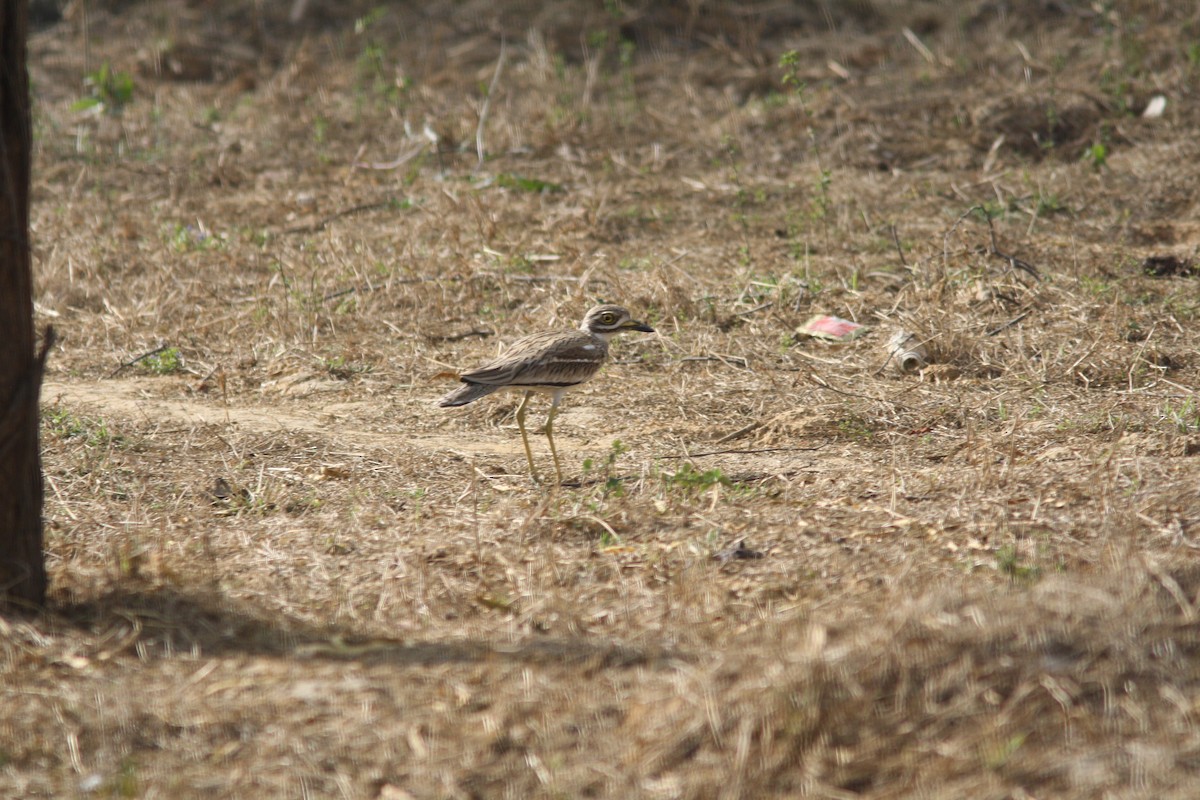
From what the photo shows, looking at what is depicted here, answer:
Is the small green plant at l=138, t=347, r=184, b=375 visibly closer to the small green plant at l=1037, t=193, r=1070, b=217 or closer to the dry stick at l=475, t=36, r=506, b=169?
the dry stick at l=475, t=36, r=506, b=169

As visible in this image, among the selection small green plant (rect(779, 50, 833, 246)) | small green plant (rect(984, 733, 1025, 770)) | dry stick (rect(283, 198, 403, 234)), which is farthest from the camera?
dry stick (rect(283, 198, 403, 234))

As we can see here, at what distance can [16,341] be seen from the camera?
164 inches

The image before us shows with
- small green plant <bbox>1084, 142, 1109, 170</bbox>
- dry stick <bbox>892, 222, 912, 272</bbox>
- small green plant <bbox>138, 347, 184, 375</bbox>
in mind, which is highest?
small green plant <bbox>138, 347, 184, 375</bbox>

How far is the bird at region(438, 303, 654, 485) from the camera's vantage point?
6.26 meters

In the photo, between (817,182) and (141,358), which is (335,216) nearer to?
(141,358)

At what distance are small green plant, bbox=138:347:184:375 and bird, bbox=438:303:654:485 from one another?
2.52m

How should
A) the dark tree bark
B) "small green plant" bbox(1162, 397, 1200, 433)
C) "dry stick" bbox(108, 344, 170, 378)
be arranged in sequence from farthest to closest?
1. "dry stick" bbox(108, 344, 170, 378)
2. "small green plant" bbox(1162, 397, 1200, 433)
3. the dark tree bark

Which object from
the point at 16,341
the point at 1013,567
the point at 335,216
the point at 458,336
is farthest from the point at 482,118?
the point at 1013,567

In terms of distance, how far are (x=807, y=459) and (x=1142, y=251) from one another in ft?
14.2

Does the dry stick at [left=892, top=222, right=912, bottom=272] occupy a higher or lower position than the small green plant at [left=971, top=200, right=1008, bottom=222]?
higher

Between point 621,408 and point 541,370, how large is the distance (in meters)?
1.10

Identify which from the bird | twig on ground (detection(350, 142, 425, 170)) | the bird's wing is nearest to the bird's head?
the bird

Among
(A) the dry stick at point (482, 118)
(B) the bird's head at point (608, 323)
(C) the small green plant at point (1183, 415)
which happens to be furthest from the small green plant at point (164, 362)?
(C) the small green plant at point (1183, 415)

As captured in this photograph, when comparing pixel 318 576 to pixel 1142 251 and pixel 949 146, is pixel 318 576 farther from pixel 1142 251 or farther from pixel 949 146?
pixel 949 146
